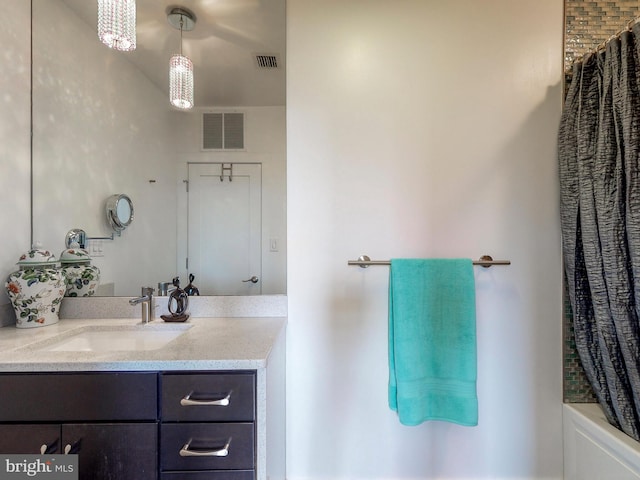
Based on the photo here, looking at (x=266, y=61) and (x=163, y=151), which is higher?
(x=266, y=61)

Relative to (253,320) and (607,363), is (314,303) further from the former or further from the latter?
(607,363)

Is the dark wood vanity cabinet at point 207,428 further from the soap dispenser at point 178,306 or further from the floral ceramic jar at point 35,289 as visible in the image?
the floral ceramic jar at point 35,289

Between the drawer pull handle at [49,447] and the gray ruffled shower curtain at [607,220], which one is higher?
the gray ruffled shower curtain at [607,220]

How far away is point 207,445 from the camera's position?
32.1 inches

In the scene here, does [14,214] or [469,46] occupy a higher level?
[469,46]

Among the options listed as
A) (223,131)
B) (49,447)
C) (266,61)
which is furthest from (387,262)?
(49,447)

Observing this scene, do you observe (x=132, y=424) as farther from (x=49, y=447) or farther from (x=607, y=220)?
(x=607, y=220)

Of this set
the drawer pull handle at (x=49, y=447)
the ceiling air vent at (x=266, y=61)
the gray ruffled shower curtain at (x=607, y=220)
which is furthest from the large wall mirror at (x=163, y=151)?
the gray ruffled shower curtain at (x=607, y=220)

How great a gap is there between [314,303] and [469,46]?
1.39 metres

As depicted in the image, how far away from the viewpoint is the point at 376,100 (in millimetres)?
1320

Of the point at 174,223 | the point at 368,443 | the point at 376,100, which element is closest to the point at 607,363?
the point at 368,443

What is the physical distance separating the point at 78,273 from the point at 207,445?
110 centimetres

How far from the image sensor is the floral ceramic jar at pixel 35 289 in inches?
46.4

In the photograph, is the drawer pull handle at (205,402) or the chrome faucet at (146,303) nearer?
the drawer pull handle at (205,402)
